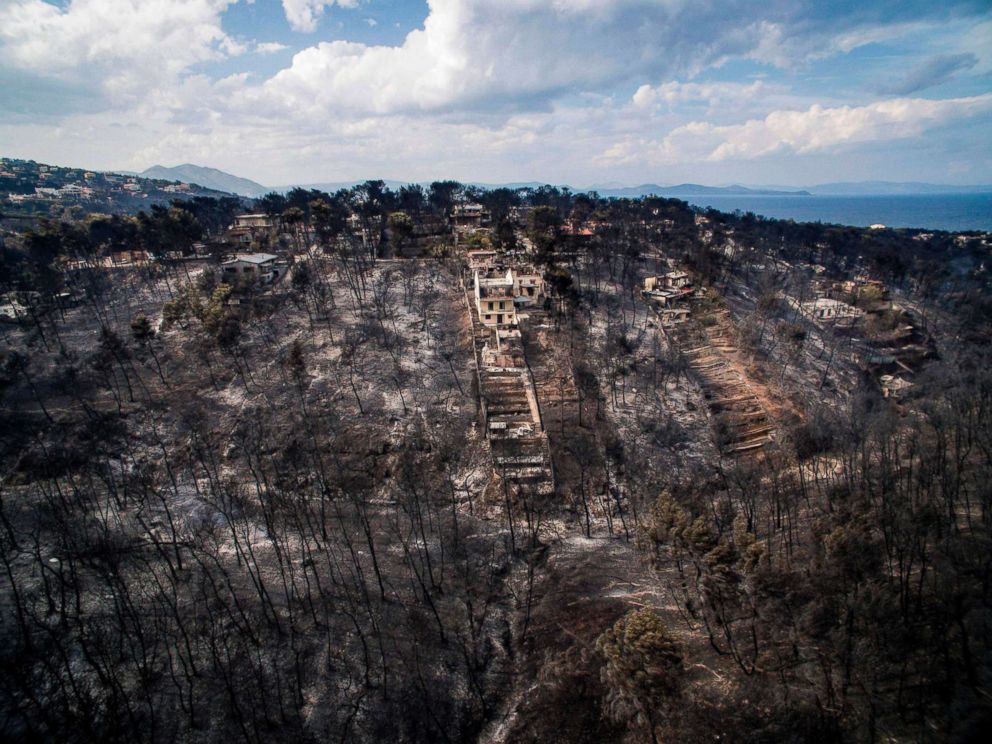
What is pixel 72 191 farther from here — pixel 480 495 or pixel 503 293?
pixel 480 495

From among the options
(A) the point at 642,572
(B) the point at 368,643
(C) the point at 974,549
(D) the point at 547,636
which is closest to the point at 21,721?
(B) the point at 368,643

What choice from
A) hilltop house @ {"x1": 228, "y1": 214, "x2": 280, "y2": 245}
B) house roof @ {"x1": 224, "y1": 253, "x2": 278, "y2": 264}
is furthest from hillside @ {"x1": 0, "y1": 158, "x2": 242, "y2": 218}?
house roof @ {"x1": 224, "y1": 253, "x2": 278, "y2": 264}

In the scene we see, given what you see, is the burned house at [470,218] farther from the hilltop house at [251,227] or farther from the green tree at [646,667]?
the green tree at [646,667]

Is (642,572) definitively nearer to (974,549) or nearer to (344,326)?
(974,549)

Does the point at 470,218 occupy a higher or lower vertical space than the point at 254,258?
higher

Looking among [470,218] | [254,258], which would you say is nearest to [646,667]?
[254,258]

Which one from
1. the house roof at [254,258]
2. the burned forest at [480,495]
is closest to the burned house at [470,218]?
the burned forest at [480,495]

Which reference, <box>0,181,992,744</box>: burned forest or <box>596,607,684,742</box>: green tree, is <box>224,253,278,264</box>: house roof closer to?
<box>0,181,992,744</box>: burned forest

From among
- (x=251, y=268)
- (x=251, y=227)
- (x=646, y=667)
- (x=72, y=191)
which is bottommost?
(x=646, y=667)
